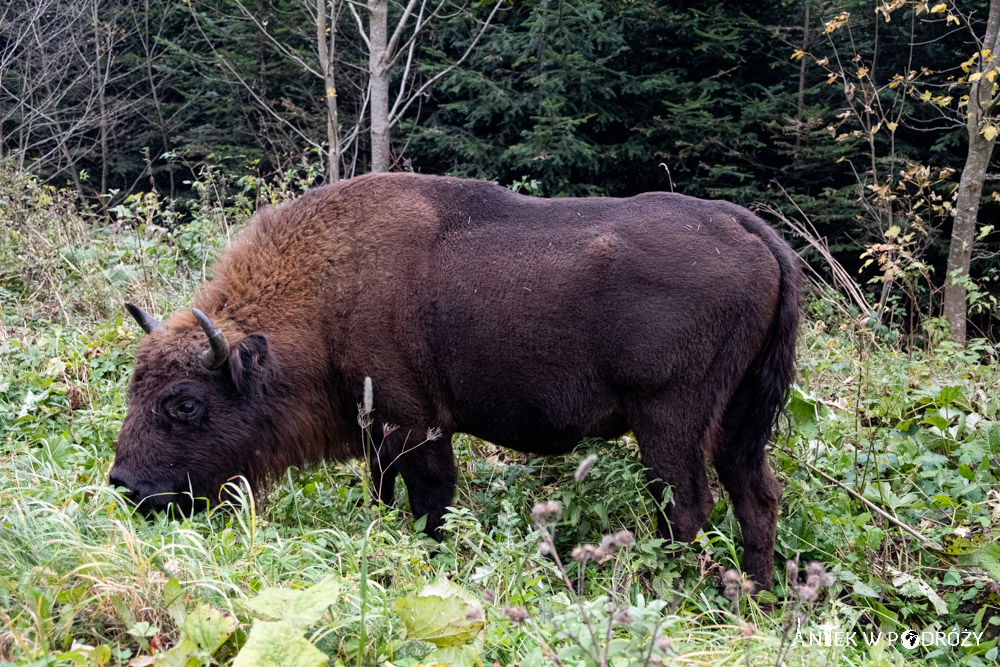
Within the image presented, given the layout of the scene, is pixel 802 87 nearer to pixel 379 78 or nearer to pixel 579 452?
pixel 379 78

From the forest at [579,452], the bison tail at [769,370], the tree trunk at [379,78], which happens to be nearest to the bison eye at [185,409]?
the forest at [579,452]

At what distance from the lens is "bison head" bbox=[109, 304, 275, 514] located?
3.98m

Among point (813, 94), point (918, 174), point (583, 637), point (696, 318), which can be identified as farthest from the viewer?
point (813, 94)

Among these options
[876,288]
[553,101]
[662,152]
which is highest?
[553,101]

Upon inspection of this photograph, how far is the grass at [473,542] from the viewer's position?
7.69 feet

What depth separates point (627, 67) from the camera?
45.6ft

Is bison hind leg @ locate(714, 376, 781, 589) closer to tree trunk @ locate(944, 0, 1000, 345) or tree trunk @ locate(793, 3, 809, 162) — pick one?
tree trunk @ locate(944, 0, 1000, 345)

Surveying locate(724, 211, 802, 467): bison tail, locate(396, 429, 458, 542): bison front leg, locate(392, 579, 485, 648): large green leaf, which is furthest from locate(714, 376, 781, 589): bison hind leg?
locate(392, 579, 485, 648): large green leaf

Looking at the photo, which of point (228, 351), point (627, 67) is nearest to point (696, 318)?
point (228, 351)

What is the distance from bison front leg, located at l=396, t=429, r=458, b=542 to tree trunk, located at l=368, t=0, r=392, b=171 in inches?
226

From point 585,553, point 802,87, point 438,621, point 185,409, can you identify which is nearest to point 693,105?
point 802,87

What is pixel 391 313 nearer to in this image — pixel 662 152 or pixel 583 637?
pixel 583 637

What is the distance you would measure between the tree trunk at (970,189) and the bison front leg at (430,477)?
6.71 meters

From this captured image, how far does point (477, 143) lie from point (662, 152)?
126 inches
